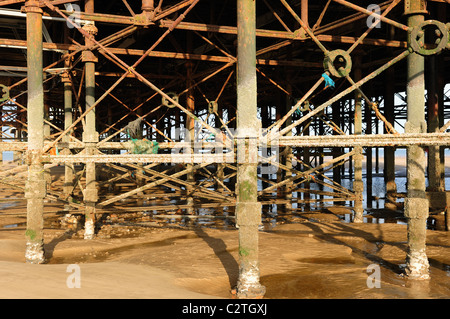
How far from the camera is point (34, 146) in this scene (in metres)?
6.39

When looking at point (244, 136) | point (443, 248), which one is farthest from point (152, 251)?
point (443, 248)

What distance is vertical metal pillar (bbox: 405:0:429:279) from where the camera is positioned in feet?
18.8

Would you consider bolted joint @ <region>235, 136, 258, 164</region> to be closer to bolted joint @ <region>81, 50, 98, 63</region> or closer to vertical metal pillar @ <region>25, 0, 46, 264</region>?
vertical metal pillar @ <region>25, 0, 46, 264</region>

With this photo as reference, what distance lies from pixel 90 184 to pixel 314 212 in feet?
24.6

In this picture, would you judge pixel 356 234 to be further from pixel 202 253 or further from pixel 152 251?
pixel 152 251

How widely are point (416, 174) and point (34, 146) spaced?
6.13 m

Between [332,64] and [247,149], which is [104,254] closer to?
[247,149]

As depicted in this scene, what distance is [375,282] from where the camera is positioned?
5.47 metres

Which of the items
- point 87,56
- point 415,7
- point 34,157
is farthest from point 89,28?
point 415,7

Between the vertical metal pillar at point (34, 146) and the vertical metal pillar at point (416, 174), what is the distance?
5893 millimetres

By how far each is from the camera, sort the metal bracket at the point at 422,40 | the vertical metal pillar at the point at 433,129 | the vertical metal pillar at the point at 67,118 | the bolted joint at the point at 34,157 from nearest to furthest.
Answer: the metal bracket at the point at 422,40 → the bolted joint at the point at 34,157 → the vertical metal pillar at the point at 433,129 → the vertical metal pillar at the point at 67,118

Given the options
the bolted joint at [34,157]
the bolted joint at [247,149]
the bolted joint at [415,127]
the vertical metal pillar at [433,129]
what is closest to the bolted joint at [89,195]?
the bolted joint at [34,157]

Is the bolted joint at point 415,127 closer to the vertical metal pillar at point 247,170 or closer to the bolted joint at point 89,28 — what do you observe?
the vertical metal pillar at point 247,170

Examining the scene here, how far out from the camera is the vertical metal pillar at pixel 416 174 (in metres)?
5.72
